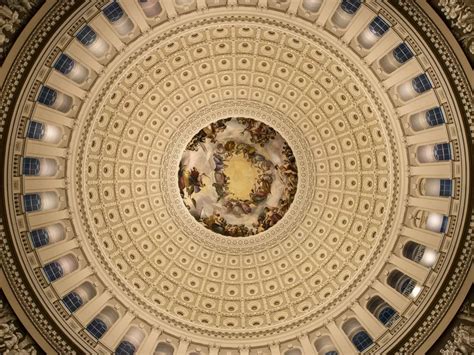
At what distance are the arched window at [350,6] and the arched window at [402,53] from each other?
2778 millimetres

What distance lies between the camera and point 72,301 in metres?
26.7

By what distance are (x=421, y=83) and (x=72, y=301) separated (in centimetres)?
2125

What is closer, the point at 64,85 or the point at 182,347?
the point at 64,85

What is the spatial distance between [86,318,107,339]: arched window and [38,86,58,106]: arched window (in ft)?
39.5

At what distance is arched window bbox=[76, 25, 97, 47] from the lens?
23609mm

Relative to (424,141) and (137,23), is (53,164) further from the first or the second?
(424,141)

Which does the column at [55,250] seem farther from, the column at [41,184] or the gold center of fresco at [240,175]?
the gold center of fresco at [240,175]

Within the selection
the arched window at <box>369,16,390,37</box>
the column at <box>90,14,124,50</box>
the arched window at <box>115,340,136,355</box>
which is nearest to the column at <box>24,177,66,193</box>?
the column at <box>90,14,124,50</box>

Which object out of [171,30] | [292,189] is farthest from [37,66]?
[292,189]

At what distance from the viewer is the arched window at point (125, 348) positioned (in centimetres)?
2750

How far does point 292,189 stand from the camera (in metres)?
35.8

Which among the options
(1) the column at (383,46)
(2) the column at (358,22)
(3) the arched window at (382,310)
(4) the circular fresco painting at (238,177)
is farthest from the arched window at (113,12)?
(3) the arched window at (382,310)

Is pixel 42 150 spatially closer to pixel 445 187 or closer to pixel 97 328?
pixel 97 328

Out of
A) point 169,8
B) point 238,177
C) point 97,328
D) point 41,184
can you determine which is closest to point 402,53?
point 169,8
